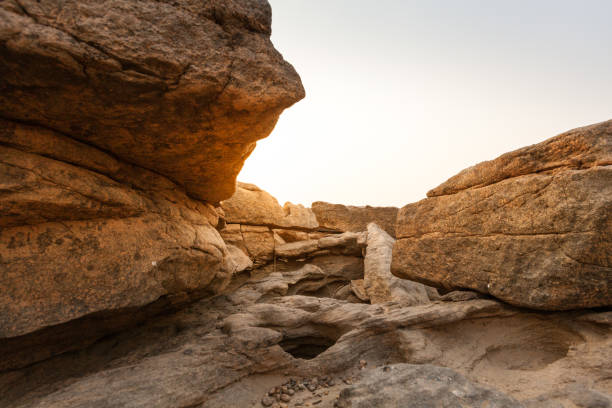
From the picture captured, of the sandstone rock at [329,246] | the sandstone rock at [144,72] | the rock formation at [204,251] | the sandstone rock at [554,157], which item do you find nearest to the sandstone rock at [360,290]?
the sandstone rock at [329,246]

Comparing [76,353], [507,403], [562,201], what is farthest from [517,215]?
[76,353]

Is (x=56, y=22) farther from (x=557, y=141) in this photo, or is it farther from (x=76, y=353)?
(x=557, y=141)

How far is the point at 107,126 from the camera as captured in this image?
3619 mm

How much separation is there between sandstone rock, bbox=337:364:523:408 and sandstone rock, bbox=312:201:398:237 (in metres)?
11.8

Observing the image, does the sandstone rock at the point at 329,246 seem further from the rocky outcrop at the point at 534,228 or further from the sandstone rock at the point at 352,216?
the rocky outcrop at the point at 534,228

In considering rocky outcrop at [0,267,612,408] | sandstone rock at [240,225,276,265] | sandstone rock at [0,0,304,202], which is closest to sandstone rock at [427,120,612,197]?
rocky outcrop at [0,267,612,408]

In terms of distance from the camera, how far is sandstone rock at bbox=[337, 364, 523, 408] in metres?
2.79

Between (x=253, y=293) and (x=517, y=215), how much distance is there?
19.4 feet

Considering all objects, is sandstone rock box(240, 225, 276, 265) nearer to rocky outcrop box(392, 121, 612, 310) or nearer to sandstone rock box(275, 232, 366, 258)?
sandstone rock box(275, 232, 366, 258)

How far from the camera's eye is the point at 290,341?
5.11 metres

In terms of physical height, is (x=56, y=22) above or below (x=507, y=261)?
above

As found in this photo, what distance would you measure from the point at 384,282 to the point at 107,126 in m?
8.25

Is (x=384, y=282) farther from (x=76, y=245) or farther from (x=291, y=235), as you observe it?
(x=76, y=245)

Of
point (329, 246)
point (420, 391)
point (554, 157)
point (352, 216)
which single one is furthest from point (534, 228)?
point (352, 216)
